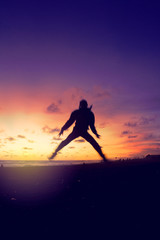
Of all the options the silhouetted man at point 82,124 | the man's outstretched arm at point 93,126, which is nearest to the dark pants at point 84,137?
the silhouetted man at point 82,124

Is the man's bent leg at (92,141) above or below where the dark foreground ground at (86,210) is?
above

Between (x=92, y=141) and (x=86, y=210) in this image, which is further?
(x=92, y=141)

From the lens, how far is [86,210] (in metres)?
4.76

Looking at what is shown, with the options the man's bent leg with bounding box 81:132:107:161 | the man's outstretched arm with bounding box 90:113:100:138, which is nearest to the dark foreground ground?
the man's bent leg with bounding box 81:132:107:161

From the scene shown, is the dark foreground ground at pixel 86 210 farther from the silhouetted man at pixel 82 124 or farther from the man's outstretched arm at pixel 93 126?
the man's outstretched arm at pixel 93 126

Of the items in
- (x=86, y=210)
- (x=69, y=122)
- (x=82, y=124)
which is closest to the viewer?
(x=86, y=210)

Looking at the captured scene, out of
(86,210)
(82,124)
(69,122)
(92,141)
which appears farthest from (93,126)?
(86,210)

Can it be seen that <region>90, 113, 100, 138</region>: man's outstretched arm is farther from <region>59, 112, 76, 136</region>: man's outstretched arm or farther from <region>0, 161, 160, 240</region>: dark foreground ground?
<region>0, 161, 160, 240</region>: dark foreground ground

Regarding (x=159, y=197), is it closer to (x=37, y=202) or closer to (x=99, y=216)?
(x=99, y=216)

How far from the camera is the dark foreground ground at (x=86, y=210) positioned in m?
3.85

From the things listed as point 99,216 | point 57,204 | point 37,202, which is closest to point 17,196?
point 37,202

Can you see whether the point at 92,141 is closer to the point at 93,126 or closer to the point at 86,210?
the point at 93,126

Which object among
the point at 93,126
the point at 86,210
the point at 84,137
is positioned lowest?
the point at 86,210

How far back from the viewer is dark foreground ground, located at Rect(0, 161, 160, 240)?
12.6 ft
